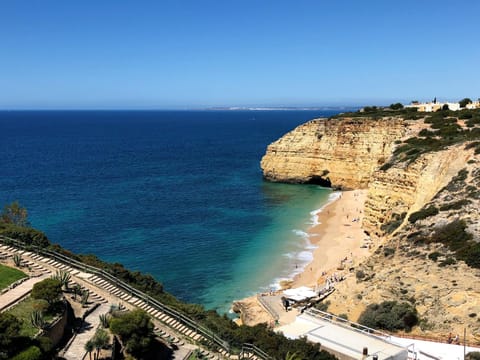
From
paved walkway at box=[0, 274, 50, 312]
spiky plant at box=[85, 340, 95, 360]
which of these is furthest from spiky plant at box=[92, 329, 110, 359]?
paved walkway at box=[0, 274, 50, 312]

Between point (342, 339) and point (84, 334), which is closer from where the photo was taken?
point (84, 334)

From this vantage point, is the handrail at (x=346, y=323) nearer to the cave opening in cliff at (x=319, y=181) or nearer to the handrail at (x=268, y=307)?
the handrail at (x=268, y=307)

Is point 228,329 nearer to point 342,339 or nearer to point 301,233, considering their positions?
point 342,339

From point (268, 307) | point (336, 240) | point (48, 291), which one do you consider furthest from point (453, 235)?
point (48, 291)

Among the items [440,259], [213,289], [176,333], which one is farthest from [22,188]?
[440,259]

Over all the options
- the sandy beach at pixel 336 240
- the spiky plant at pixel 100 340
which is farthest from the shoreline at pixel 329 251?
the spiky plant at pixel 100 340

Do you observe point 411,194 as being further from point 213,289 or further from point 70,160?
point 70,160
